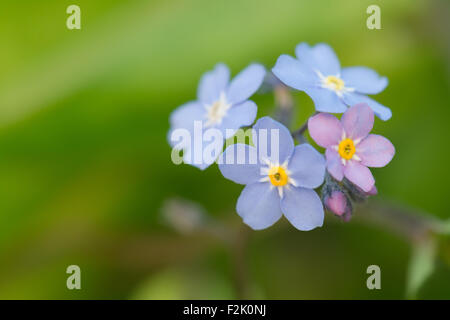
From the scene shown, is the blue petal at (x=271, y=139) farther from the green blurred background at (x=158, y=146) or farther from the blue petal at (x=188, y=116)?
the green blurred background at (x=158, y=146)

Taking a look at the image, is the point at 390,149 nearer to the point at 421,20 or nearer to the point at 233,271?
the point at 233,271

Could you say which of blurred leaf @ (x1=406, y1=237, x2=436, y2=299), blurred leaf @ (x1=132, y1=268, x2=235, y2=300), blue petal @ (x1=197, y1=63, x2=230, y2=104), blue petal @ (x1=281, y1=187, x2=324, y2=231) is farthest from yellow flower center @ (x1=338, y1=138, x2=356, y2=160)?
blurred leaf @ (x1=132, y1=268, x2=235, y2=300)

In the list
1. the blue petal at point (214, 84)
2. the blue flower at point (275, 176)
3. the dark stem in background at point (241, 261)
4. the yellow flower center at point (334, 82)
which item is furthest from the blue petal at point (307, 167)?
the dark stem in background at point (241, 261)

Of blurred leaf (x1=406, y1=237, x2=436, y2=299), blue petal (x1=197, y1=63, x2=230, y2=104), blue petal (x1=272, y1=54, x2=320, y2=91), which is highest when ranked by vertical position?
blue petal (x1=197, y1=63, x2=230, y2=104)

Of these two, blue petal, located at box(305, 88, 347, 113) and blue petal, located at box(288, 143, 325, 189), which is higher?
blue petal, located at box(305, 88, 347, 113)

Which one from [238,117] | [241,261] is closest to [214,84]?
[238,117]

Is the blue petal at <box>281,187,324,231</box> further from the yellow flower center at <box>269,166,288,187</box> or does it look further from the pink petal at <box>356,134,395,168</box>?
the pink petal at <box>356,134,395,168</box>
